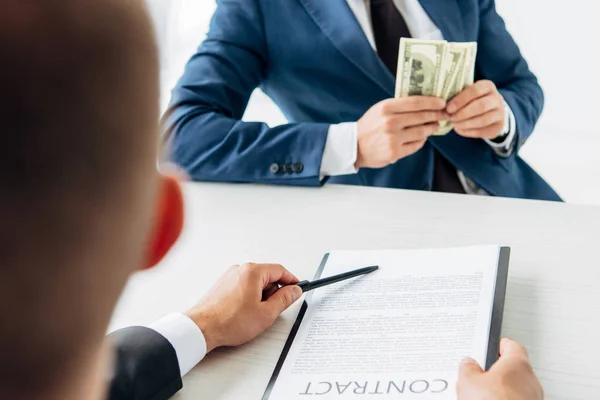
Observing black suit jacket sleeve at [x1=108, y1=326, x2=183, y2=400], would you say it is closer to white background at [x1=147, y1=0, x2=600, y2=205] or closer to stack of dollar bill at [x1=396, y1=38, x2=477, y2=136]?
stack of dollar bill at [x1=396, y1=38, x2=477, y2=136]

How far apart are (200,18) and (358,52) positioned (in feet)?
5.58

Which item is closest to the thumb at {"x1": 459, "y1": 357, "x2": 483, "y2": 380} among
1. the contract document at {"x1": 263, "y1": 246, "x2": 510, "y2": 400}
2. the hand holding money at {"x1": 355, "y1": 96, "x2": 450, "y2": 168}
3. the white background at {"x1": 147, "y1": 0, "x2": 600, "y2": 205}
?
the contract document at {"x1": 263, "y1": 246, "x2": 510, "y2": 400}

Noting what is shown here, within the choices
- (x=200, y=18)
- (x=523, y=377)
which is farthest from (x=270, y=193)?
(x=200, y=18)

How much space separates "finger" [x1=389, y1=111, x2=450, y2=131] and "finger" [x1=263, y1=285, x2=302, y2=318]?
1.52 ft

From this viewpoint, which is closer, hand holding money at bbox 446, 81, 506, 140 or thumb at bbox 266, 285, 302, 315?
thumb at bbox 266, 285, 302, 315

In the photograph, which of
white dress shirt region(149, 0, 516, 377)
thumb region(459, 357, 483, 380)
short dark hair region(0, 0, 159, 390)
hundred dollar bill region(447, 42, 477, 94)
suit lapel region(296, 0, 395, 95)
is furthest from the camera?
suit lapel region(296, 0, 395, 95)

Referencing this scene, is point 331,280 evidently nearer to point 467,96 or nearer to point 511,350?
point 511,350

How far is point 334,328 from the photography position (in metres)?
0.75

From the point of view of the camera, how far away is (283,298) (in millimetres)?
792

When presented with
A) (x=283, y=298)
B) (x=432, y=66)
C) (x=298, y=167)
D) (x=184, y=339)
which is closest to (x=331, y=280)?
(x=283, y=298)

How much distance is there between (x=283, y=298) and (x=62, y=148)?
60 centimetres

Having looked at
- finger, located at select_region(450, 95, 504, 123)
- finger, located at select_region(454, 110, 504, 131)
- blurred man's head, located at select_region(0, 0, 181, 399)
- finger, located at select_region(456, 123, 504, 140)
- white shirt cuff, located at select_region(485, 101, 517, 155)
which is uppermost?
blurred man's head, located at select_region(0, 0, 181, 399)

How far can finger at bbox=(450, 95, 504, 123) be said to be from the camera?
3.94 ft

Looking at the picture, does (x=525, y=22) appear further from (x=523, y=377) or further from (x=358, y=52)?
(x=523, y=377)
